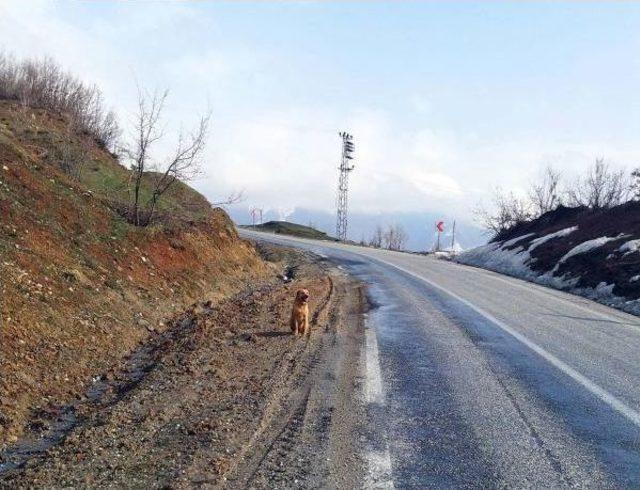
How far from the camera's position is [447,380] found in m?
6.33

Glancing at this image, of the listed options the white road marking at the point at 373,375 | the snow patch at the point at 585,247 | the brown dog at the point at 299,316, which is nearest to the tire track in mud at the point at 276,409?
the brown dog at the point at 299,316

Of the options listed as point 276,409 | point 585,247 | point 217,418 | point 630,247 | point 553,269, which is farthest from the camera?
point 585,247

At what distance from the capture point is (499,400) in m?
5.67

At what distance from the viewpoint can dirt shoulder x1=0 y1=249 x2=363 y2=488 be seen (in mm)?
3850

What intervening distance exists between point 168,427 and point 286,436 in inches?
37.2

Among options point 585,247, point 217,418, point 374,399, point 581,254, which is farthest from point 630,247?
point 217,418

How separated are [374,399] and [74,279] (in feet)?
15.7

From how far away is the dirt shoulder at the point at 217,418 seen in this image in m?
3.85

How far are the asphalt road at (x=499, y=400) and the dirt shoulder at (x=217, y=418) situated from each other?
33cm

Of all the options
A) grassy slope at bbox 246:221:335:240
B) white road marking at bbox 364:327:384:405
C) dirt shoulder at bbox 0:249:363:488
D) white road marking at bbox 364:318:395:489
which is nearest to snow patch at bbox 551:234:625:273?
white road marking at bbox 364:318:395:489

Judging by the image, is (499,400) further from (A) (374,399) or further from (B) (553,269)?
(B) (553,269)

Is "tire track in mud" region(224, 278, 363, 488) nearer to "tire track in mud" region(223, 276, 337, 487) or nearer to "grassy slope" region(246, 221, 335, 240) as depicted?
"tire track in mud" region(223, 276, 337, 487)

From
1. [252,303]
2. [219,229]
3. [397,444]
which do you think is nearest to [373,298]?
[252,303]

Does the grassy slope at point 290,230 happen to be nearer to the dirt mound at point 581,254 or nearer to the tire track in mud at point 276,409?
the dirt mound at point 581,254
